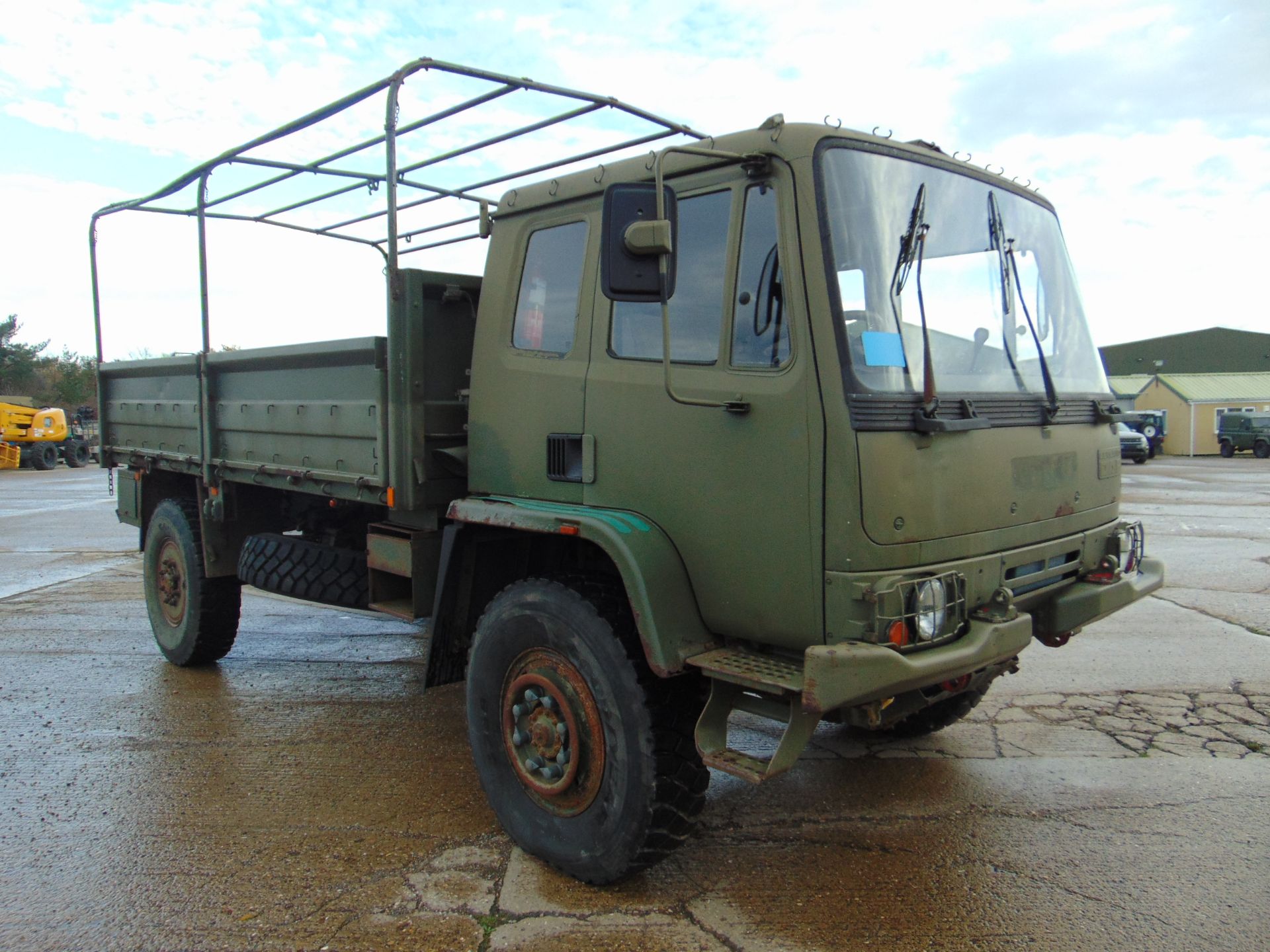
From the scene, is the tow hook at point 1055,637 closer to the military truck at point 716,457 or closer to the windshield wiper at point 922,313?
the military truck at point 716,457

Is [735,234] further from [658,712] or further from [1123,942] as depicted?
[1123,942]

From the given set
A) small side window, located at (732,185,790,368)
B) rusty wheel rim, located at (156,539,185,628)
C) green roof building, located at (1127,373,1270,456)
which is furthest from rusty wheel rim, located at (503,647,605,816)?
green roof building, located at (1127,373,1270,456)

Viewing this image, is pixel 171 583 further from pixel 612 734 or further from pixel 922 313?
pixel 922 313

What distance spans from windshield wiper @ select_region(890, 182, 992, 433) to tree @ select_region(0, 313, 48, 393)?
1924 inches

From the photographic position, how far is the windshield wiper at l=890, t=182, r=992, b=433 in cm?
294

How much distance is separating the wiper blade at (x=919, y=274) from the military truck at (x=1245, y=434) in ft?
131

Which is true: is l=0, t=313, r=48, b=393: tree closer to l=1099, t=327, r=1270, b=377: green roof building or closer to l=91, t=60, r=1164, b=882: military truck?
l=91, t=60, r=1164, b=882: military truck

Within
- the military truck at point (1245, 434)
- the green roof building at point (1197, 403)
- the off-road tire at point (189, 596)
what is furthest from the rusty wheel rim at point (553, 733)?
the green roof building at point (1197, 403)

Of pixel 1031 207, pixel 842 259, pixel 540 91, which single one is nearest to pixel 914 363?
pixel 842 259

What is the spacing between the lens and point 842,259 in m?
2.97

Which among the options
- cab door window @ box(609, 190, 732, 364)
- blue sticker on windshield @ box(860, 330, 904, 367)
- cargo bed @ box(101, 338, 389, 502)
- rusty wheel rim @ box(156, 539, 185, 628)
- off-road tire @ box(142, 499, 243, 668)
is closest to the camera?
blue sticker on windshield @ box(860, 330, 904, 367)

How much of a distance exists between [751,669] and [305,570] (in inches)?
119

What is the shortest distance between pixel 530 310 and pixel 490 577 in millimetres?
1109

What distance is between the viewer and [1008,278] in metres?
3.62
